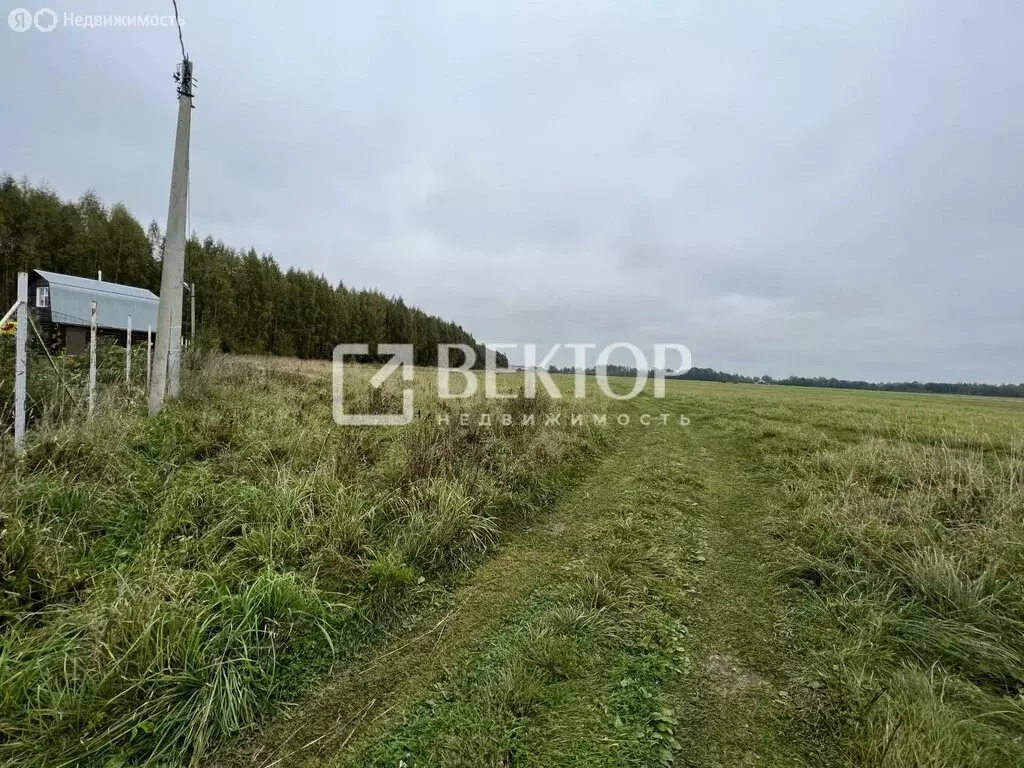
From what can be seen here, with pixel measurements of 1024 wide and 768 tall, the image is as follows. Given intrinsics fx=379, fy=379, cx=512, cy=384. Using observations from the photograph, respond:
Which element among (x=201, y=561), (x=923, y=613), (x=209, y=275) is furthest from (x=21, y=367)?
(x=209, y=275)

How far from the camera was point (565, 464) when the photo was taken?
660 centimetres

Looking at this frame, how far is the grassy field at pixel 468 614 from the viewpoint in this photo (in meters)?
1.91

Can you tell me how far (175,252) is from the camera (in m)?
6.05

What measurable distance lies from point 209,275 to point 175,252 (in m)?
31.2

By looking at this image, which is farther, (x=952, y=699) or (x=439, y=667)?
(x=439, y=667)

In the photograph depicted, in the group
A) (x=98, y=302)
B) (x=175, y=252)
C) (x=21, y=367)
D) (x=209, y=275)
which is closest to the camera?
(x=21, y=367)

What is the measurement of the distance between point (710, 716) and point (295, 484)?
12.8 feet

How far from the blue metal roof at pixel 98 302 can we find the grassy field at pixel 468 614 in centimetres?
1745

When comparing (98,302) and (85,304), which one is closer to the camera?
(98,302)

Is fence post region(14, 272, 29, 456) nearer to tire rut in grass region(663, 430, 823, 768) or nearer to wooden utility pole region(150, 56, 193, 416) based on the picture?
wooden utility pole region(150, 56, 193, 416)

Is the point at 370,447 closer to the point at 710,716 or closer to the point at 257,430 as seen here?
the point at 257,430

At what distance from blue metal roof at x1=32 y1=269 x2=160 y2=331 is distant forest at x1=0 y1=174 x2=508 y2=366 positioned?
2.53 meters

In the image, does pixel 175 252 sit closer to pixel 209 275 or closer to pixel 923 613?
pixel 923 613

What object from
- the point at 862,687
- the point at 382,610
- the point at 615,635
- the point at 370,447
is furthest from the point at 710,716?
the point at 370,447
